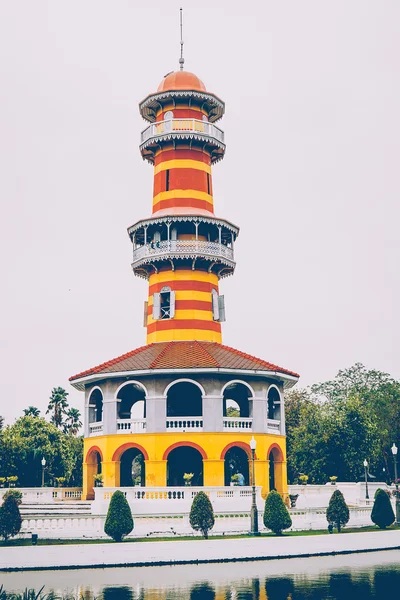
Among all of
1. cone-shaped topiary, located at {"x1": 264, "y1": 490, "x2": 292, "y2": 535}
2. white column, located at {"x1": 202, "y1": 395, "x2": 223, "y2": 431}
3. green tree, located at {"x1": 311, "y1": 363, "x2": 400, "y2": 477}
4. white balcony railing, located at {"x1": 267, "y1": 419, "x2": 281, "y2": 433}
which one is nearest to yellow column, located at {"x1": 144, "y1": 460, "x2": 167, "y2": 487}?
white column, located at {"x1": 202, "y1": 395, "x2": 223, "y2": 431}

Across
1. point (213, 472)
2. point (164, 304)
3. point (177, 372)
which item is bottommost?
point (213, 472)

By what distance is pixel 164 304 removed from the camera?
4975 cm

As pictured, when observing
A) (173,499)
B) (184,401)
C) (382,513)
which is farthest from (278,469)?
(173,499)

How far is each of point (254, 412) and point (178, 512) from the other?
34.5ft

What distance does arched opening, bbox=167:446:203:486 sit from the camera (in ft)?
157

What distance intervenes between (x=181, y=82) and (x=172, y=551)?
106 ft

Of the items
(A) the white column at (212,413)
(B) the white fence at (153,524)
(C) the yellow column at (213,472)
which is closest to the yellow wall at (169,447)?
(C) the yellow column at (213,472)

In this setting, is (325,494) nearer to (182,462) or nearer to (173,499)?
(182,462)

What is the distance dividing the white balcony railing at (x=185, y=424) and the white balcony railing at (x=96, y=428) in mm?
4350

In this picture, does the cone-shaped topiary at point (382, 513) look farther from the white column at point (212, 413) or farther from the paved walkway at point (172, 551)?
the white column at point (212, 413)

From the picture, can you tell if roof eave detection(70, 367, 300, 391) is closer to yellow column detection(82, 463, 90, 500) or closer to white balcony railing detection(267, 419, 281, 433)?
white balcony railing detection(267, 419, 281, 433)

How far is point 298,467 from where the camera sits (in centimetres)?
6306

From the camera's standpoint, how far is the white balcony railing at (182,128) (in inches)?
1989

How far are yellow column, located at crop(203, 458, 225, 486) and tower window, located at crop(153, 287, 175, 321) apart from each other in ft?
31.6
